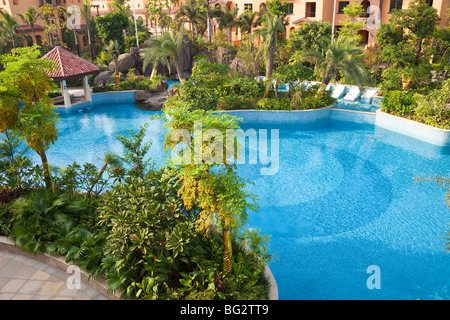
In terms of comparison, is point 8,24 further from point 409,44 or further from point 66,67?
point 409,44

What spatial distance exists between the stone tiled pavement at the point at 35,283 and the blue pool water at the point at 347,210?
4.18 meters

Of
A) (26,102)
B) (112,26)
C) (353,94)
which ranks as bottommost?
(353,94)

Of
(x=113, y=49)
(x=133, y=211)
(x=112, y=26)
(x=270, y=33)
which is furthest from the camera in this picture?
(x=112, y=26)

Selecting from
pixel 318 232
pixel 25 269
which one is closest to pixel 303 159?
pixel 318 232

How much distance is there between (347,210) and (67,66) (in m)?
17.9

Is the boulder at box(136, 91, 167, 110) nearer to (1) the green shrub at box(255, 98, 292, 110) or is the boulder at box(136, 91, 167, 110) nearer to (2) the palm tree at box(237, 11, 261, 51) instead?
(1) the green shrub at box(255, 98, 292, 110)

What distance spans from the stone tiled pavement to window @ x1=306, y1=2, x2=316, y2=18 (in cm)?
3778

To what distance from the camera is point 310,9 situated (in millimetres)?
38250

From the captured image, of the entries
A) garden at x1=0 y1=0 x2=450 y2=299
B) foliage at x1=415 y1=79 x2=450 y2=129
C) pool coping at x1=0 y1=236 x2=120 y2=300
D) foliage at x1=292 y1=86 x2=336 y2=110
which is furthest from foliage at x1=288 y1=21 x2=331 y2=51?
pool coping at x1=0 y1=236 x2=120 y2=300

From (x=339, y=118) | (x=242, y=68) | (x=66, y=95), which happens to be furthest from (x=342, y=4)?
(x=66, y=95)

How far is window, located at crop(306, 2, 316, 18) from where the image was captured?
37.9 metres

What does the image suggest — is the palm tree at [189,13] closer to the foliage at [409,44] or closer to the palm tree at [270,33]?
the palm tree at [270,33]

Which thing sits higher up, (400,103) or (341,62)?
(341,62)

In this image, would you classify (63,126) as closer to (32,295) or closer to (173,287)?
(32,295)
